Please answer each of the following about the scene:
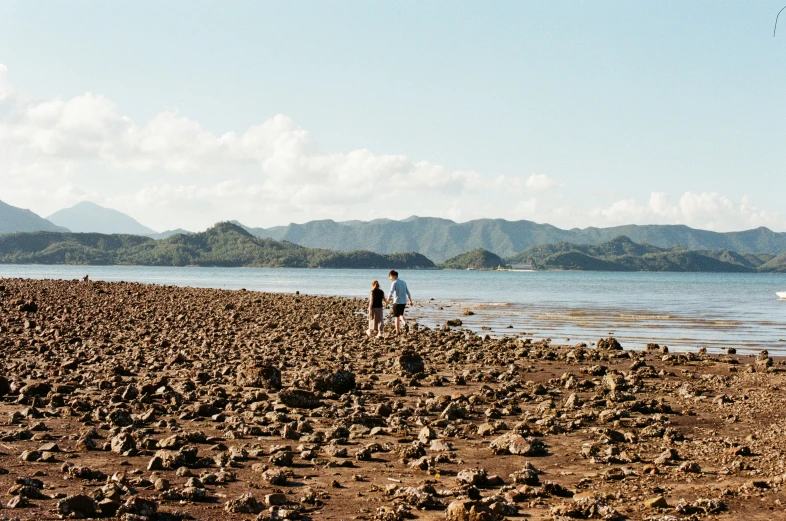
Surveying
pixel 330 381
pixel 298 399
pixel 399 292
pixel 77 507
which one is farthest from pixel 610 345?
pixel 77 507

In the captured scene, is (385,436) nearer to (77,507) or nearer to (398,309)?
(77,507)

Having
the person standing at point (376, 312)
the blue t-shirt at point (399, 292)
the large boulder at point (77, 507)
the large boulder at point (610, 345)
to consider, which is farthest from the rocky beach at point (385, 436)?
the blue t-shirt at point (399, 292)

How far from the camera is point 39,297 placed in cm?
4478

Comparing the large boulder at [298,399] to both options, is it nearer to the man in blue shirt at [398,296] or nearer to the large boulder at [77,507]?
the large boulder at [77,507]

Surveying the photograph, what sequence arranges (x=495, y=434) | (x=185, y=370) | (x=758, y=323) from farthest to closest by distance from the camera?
1. (x=758, y=323)
2. (x=185, y=370)
3. (x=495, y=434)

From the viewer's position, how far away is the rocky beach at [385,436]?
8.00m

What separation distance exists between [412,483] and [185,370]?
33.5 ft

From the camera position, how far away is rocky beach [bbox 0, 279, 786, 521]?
800 centimetres

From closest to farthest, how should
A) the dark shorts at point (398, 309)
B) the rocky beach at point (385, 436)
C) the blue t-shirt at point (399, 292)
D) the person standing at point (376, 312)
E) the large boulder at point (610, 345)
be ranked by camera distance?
the rocky beach at point (385, 436) < the large boulder at point (610, 345) < the person standing at point (376, 312) < the blue t-shirt at point (399, 292) < the dark shorts at point (398, 309)

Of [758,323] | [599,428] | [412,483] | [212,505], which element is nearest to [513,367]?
[599,428]

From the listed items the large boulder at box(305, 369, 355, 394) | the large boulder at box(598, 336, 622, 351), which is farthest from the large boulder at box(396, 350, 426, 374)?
the large boulder at box(598, 336, 622, 351)

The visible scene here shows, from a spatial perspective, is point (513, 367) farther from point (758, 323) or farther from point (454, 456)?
point (758, 323)

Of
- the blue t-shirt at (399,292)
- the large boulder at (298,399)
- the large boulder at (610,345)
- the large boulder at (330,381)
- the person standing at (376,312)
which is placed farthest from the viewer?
the blue t-shirt at (399,292)

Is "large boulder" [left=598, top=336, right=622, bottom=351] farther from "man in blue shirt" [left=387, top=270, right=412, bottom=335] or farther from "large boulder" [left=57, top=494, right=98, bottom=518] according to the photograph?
"large boulder" [left=57, top=494, right=98, bottom=518]
